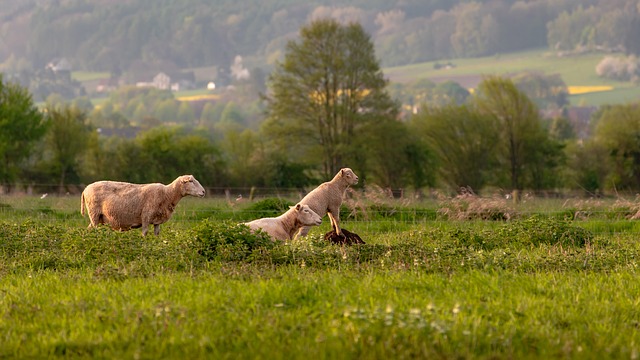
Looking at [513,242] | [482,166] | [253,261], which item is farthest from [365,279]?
[482,166]

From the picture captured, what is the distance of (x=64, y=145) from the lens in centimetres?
6644

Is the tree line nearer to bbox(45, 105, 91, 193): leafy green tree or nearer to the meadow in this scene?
bbox(45, 105, 91, 193): leafy green tree

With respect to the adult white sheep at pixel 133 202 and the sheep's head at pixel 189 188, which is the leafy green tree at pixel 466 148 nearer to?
the sheep's head at pixel 189 188

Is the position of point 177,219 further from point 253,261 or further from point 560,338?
point 560,338

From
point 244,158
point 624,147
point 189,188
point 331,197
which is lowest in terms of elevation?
point 624,147

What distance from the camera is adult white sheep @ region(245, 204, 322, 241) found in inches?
763

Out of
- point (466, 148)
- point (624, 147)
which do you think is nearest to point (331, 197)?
point (466, 148)

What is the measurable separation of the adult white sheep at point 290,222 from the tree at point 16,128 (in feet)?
145

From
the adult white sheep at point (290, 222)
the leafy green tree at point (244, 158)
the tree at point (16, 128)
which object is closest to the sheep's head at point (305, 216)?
the adult white sheep at point (290, 222)

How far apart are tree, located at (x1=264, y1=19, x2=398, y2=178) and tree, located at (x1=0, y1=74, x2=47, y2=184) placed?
17.2m

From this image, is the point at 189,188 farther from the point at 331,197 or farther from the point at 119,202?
the point at 331,197

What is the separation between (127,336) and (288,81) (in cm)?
5419

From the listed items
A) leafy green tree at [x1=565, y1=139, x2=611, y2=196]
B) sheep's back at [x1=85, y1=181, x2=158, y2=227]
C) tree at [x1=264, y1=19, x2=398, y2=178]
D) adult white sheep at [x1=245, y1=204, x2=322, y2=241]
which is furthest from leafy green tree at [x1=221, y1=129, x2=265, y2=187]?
adult white sheep at [x1=245, y1=204, x2=322, y2=241]

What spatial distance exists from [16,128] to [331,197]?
44.7 metres
